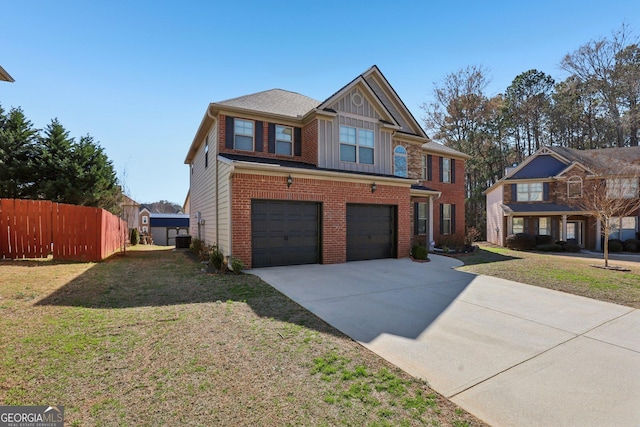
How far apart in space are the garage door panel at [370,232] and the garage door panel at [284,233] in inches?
59.4

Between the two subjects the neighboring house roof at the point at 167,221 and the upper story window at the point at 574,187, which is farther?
the neighboring house roof at the point at 167,221

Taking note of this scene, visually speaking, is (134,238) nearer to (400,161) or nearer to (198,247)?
(198,247)

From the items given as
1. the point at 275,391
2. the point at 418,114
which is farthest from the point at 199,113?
the point at 418,114

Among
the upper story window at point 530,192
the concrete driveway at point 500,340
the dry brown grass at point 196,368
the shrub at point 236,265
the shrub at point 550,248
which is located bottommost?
the shrub at point 550,248

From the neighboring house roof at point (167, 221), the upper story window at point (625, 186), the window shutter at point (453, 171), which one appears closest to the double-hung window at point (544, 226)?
the upper story window at point (625, 186)

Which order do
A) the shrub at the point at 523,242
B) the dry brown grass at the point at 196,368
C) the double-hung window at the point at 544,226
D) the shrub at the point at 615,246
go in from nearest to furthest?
the dry brown grass at the point at 196,368, the shrub at the point at 615,246, the shrub at the point at 523,242, the double-hung window at the point at 544,226

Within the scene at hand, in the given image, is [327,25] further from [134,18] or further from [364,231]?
[364,231]

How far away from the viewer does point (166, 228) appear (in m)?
30.1

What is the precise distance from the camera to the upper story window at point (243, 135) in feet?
35.5

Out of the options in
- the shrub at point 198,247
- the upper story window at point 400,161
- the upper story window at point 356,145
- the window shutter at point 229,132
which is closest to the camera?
the window shutter at point 229,132

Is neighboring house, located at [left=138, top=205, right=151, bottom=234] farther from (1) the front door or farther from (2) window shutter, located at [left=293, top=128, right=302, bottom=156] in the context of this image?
(1) the front door

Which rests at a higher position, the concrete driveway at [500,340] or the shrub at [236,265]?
the shrub at [236,265]

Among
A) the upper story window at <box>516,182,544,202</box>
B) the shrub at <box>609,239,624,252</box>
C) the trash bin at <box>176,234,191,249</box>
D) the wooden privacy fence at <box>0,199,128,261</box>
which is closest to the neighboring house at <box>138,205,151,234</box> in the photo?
the trash bin at <box>176,234,191,249</box>

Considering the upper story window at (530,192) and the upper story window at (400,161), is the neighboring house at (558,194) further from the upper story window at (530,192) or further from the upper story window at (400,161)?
the upper story window at (400,161)
